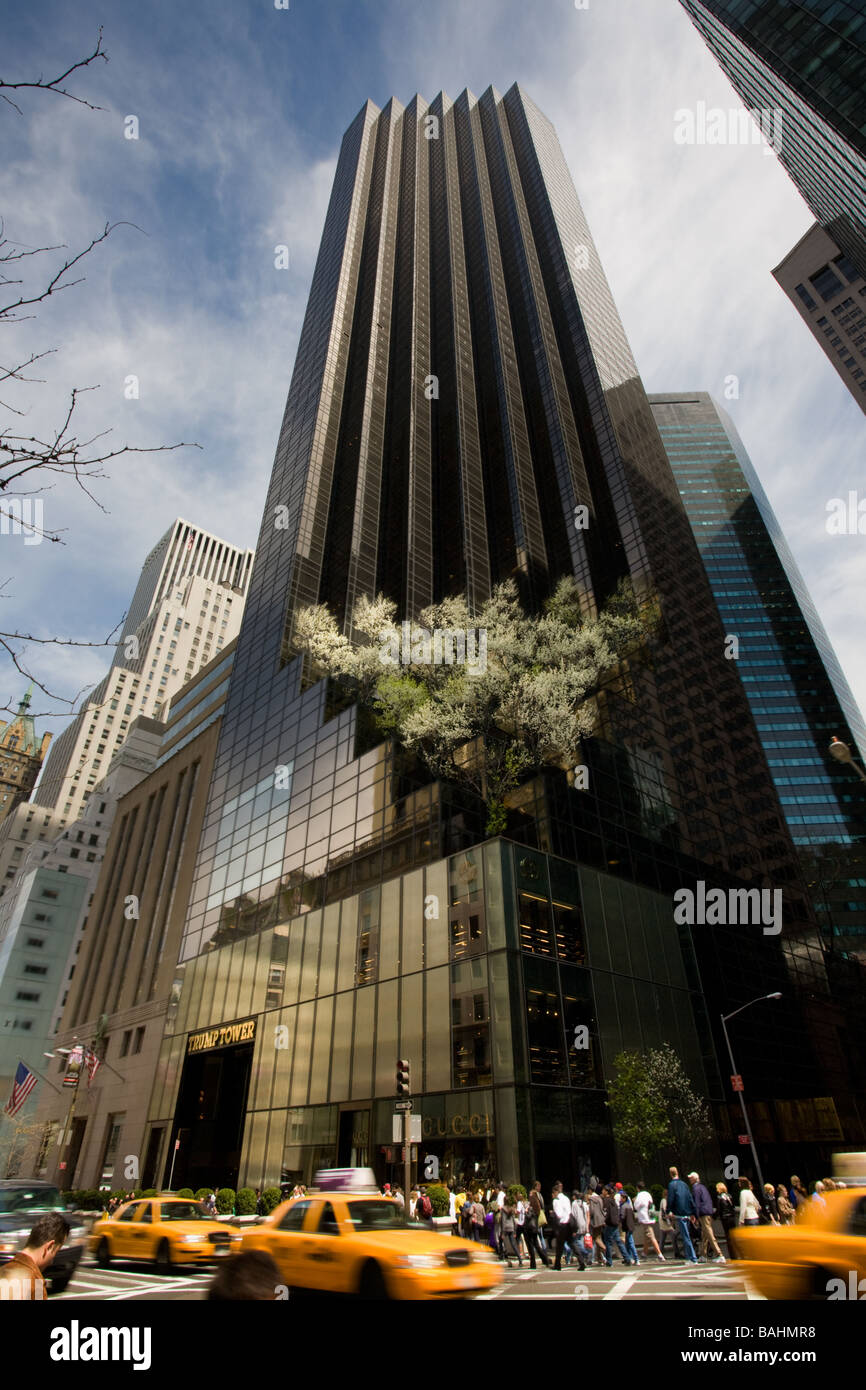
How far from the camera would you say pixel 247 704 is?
48875 mm

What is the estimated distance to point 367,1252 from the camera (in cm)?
894

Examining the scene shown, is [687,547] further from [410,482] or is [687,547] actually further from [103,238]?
[103,238]

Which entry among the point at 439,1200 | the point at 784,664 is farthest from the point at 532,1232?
the point at 784,664

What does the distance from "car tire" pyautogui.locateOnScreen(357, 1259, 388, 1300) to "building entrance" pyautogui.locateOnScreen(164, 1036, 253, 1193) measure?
1169 inches

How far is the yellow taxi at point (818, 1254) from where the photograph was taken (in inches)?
288

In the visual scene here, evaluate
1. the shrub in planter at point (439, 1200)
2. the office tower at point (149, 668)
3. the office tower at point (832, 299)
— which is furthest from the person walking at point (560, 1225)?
the office tower at point (832, 299)

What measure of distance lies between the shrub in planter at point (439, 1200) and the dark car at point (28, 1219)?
11143 millimetres

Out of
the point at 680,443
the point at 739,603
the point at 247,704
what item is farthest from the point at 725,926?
the point at 680,443

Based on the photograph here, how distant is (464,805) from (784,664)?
100m

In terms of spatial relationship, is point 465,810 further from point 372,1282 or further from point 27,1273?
point 27,1273

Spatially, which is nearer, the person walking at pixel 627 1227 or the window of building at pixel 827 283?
the person walking at pixel 627 1227

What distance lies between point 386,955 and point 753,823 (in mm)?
39685

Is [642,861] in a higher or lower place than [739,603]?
lower

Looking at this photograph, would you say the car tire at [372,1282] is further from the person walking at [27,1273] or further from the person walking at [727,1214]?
the person walking at [727,1214]
